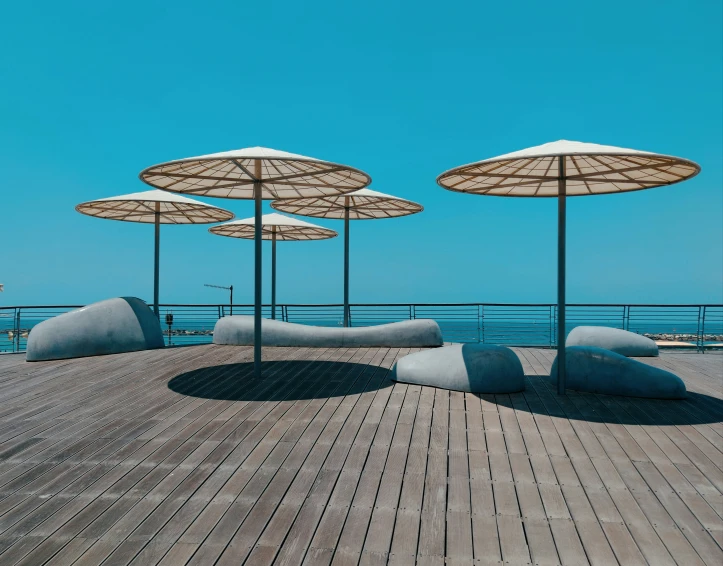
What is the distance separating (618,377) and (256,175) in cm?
455

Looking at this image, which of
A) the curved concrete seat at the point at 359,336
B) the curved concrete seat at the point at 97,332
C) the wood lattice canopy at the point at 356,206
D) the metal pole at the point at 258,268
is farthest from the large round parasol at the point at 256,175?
the curved concrete seat at the point at 97,332

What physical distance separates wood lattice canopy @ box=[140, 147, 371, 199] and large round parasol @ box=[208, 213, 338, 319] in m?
2.95

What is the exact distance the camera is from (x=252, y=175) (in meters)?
6.28

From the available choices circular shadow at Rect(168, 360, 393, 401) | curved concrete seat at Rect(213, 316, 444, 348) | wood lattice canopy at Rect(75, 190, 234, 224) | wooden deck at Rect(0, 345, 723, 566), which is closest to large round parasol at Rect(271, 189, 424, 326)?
wood lattice canopy at Rect(75, 190, 234, 224)

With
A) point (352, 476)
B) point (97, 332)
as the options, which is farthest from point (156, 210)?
point (352, 476)

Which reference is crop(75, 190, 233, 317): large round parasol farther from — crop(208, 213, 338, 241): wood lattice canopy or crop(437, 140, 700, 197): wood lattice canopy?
crop(437, 140, 700, 197): wood lattice canopy

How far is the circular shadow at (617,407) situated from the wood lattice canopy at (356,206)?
4898mm

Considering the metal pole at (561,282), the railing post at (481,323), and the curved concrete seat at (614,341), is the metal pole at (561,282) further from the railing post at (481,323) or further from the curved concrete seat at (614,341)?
the railing post at (481,323)

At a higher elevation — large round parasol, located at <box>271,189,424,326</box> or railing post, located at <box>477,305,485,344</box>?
large round parasol, located at <box>271,189,424,326</box>

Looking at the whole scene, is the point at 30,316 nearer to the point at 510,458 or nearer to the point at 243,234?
the point at 243,234

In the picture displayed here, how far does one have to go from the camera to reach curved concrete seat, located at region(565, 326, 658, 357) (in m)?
8.12

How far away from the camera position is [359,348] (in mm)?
8898

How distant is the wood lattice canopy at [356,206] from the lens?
9758mm

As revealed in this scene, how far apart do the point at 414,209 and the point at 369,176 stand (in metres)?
4.15
